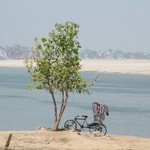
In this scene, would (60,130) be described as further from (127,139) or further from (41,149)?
(41,149)

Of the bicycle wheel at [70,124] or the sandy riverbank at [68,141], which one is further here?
the bicycle wheel at [70,124]

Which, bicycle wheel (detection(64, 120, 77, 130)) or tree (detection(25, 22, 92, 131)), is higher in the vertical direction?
tree (detection(25, 22, 92, 131))

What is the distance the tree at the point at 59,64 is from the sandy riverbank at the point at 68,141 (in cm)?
304

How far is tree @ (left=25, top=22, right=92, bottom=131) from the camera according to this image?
31172 mm

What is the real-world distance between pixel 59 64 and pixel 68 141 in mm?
6018

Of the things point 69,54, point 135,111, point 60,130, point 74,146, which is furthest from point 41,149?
point 135,111

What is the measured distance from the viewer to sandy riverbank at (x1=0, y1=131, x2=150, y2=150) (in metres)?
25.4

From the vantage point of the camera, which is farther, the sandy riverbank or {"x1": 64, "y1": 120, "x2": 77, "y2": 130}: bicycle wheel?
{"x1": 64, "y1": 120, "x2": 77, "y2": 130}: bicycle wheel

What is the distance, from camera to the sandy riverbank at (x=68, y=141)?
25422 millimetres

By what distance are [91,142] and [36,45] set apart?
25.5 feet

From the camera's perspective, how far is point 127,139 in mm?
29594

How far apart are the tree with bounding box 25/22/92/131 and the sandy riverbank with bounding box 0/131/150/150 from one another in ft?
9.97

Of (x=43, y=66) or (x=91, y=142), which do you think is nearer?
(x=91, y=142)

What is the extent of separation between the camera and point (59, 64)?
1235 inches
